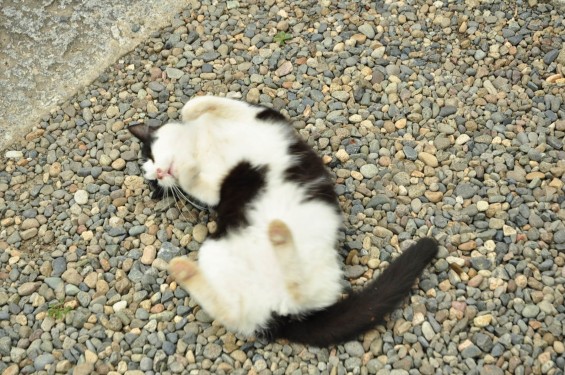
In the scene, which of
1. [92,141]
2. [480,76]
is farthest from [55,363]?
[480,76]

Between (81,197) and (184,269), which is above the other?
Answer: (184,269)

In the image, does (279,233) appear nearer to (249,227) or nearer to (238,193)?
(249,227)

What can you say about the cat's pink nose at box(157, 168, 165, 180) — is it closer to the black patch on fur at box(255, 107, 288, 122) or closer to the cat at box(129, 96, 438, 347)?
the cat at box(129, 96, 438, 347)

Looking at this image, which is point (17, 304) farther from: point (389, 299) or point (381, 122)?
point (381, 122)

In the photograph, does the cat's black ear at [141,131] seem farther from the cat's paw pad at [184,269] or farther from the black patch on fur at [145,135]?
the cat's paw pad at [184,269]

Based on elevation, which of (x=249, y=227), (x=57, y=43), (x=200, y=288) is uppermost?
(x=57, y=43)

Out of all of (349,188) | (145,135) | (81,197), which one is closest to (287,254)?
(349,188)

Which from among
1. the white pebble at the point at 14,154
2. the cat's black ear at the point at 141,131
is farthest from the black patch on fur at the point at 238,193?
the white pebble at the point at 14,154
